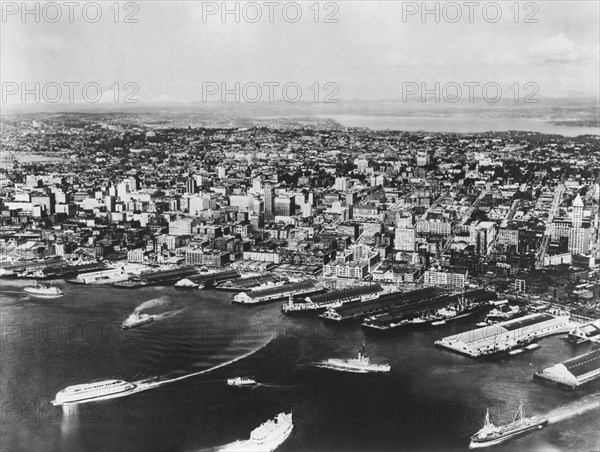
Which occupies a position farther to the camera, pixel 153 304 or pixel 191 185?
pixel 191 185

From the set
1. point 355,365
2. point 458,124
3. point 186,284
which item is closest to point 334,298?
point 186,284

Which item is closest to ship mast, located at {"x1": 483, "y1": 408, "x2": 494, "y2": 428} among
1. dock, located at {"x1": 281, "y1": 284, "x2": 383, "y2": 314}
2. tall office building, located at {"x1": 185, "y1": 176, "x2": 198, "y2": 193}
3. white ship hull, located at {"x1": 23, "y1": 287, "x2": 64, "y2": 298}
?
dock, located at {"x1": 281, "y1": 284, "x2": 383, "y2": 314}

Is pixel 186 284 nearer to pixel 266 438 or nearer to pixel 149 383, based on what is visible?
pixel 149 383

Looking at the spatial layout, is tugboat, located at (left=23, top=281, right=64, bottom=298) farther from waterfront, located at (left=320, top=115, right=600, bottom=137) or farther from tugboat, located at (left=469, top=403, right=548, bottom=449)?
tugboat, located at (left=469, top=403, right=548, bottom=449)

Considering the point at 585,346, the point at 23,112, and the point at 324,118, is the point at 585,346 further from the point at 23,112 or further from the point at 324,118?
the point at 23,112

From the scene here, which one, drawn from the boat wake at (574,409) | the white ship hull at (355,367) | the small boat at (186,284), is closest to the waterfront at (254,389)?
the boat wake at (574,409)

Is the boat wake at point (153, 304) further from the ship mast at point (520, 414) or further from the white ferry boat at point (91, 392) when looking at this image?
the ship mast at point (520, 414)
